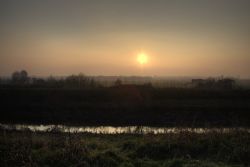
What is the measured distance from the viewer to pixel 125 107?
45375 millimetres

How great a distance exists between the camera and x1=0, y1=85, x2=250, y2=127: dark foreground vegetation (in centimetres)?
3796

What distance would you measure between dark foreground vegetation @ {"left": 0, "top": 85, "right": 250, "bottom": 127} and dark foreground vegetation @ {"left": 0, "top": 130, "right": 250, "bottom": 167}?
1456cm

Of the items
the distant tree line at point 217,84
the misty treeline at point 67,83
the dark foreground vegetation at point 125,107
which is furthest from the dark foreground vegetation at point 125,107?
the distant tree line at point 217,84

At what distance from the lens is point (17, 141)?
17.0m

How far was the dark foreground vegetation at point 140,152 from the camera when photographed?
1420 cm

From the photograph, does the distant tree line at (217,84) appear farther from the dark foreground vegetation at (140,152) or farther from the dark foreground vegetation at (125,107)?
the dark foreground vegetation at (140,152)

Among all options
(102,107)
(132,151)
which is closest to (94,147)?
(132,151)

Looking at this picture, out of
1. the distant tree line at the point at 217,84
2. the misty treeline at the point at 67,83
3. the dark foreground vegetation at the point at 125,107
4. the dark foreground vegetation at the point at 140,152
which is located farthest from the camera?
the distant tree line at the point at 217,84

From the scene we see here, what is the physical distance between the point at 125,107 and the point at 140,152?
29.1 metres

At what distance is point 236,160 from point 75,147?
6382mm

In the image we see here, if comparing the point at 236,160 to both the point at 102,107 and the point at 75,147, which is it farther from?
the point at 102,107

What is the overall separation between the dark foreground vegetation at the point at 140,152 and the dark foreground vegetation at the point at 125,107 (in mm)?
14564

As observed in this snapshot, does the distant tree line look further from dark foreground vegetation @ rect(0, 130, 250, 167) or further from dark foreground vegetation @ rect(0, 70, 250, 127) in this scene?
dark foreground vegetation @ rect(0, 130, 250, 167)

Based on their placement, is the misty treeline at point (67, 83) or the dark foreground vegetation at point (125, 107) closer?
the dark foreground vegetation at point (125, 107)
